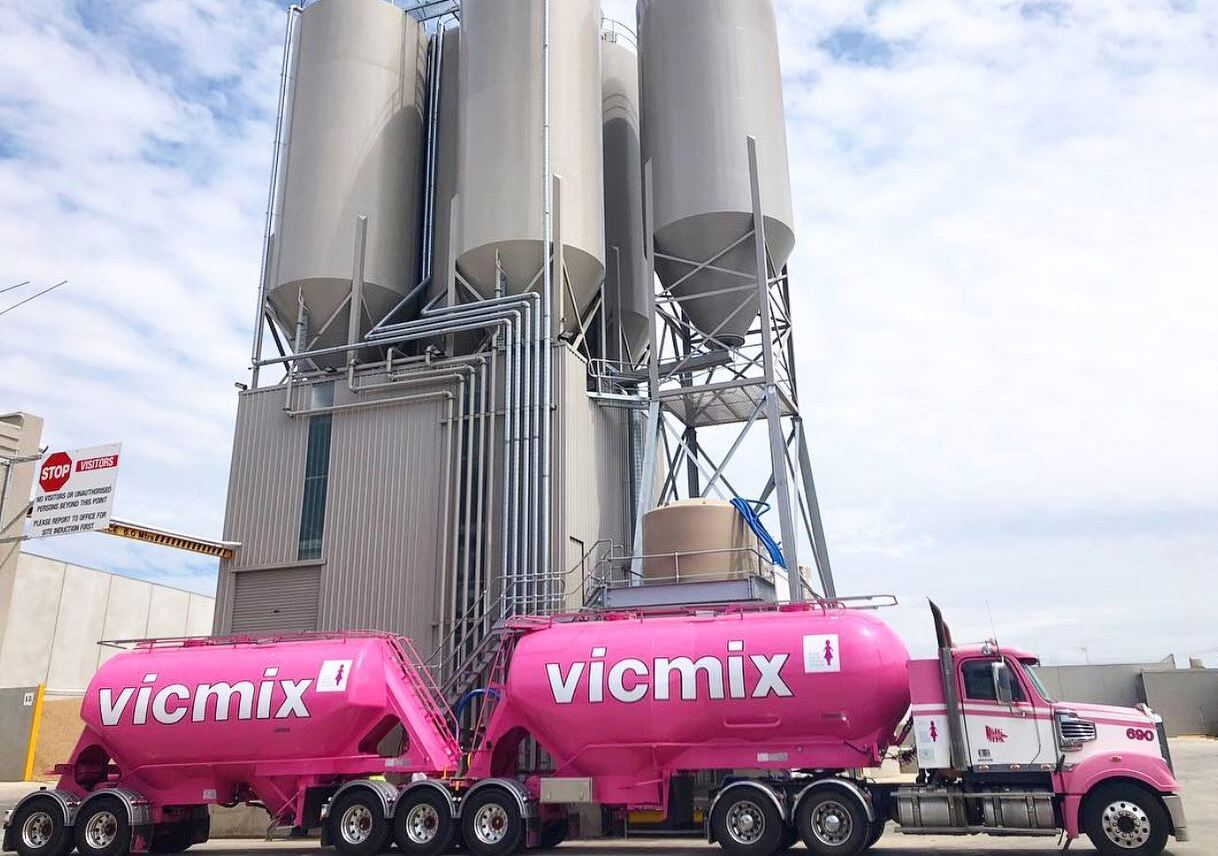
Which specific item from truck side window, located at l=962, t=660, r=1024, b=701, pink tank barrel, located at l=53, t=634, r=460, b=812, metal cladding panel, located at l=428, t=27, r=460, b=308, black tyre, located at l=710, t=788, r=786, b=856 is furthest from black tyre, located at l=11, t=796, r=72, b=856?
metal cladding panel, located at l=428, t=27, r=460, b=308

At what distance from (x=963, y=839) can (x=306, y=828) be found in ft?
36.6

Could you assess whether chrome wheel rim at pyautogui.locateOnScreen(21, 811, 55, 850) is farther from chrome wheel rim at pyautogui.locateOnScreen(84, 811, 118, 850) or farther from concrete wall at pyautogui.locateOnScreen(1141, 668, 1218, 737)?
concrete wall at pyautogui.locateOnScreen(1141, 668, 1218, 737)

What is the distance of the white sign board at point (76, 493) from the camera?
65.4 feet

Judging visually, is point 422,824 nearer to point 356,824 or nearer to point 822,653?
point 356,824

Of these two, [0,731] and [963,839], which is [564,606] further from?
[0,731]

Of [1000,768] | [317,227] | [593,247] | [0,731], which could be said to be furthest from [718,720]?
[0,731]

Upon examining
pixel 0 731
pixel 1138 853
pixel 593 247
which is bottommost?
pixel 1138 853

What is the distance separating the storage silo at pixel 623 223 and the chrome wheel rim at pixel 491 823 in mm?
18151

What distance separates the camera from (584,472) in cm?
2533

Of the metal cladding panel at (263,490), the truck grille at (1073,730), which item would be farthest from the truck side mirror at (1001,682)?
the metal cladding panel at (263,490)

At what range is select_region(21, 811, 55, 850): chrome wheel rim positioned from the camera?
16469 millimetres

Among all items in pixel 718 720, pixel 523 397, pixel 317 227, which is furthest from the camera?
pixel 317 227

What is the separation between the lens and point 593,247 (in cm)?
2767

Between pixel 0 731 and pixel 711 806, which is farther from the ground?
pixel 0 731
